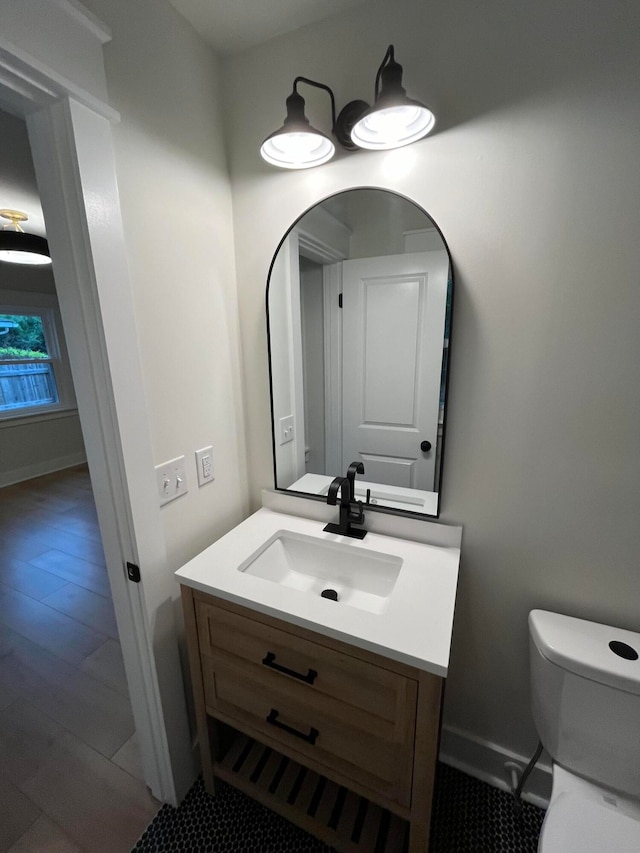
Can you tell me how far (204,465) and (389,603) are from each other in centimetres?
75

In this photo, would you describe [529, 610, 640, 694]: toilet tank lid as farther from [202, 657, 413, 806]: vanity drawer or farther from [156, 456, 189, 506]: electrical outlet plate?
[156, 456, 189, 506]: electrical outlet plate

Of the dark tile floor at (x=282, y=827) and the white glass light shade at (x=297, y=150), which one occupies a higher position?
the white glass light shade at (x=297, y=150)

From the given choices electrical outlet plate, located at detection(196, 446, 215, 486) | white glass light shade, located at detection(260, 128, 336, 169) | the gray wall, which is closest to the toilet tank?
the gray wall

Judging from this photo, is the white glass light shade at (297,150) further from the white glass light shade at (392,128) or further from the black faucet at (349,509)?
the black faucet at (349,509)

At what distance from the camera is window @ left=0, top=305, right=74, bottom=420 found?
4.12m

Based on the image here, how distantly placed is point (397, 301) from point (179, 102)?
894 millimetres

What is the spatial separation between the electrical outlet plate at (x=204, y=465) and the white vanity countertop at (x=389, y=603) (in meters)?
0.22

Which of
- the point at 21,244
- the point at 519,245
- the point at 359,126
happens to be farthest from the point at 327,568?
the point at 21,244

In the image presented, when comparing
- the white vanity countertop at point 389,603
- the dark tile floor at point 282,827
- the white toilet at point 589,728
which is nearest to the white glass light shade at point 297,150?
the white vanity countertop at point 389,603

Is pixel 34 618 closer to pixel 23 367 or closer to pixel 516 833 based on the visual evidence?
pixel 516 833

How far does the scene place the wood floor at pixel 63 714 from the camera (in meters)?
1.15

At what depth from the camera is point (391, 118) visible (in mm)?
933

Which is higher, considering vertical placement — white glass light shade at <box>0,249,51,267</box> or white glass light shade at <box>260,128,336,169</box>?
white glass light shade at <box>0,249,51,267</box>

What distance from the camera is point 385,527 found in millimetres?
1228
